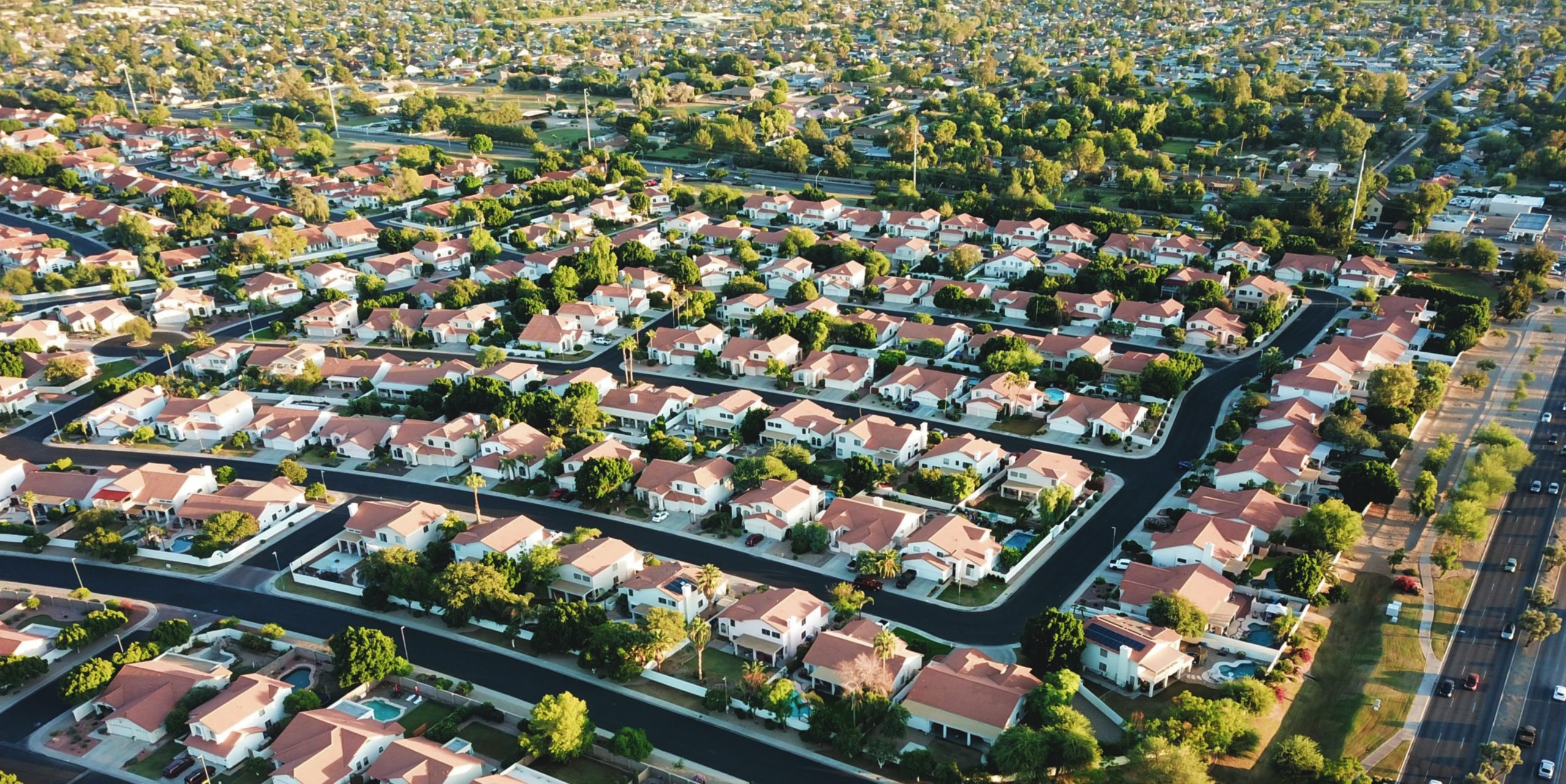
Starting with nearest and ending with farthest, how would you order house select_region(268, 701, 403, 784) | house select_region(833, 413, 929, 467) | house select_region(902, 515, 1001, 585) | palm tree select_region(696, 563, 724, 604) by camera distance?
house select_region(268, 701, 403, 784) < palm tree select_region(696, 563, 724, 604) < house select_region(902, 515, 1001, 585) < house select_region(833, 413, 929, 467)

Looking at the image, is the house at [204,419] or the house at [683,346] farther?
the house at [683,346]

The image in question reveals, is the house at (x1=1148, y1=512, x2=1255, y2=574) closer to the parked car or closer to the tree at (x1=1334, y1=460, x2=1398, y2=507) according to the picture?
the tree at (x1=1334, y1=460, x2=1398, y2=507)

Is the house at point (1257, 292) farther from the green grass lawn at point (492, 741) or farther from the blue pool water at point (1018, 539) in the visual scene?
the green grass lawn at point (492, 741)

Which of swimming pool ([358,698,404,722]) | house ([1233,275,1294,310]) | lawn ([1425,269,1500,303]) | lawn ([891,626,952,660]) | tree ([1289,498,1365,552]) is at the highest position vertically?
house ([1233,275,1294,310])

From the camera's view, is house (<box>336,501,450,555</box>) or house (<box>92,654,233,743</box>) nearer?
house (<box>92,654,233,743</box>)

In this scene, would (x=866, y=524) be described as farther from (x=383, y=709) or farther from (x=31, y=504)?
(x=31, y=504)

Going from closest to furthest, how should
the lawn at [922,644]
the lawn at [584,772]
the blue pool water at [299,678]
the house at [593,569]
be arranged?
1. the lawn at [584,772]
2. the blue pool water at [299,678]
3. the lawn at [922,644]
4. the house at [593,569]

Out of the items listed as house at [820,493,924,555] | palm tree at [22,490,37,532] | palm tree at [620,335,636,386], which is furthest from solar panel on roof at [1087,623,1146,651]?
palm tree at [22,490,37,532]

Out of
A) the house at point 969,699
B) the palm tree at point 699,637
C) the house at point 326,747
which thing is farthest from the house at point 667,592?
the house at point 326,747
